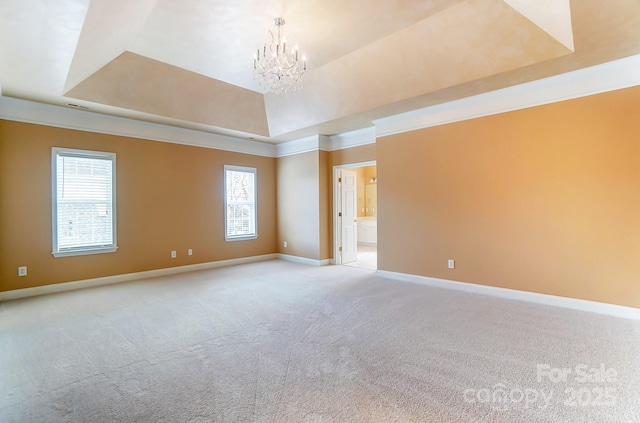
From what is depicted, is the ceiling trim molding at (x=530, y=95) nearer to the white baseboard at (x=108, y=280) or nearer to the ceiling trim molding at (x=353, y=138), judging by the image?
the ceiling trim molding at (x=353, y=138)

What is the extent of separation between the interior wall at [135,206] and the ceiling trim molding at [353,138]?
1789 millimetres

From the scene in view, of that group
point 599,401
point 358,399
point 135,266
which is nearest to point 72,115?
point 135,266

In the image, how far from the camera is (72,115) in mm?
4645

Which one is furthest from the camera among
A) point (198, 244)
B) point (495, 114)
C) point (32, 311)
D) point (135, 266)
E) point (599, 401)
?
point (198, 244)

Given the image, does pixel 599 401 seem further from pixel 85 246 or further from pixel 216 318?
pixel 85 246

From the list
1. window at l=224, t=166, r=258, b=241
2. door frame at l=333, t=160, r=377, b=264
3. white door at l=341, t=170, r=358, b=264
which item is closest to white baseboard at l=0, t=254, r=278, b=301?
window at l=224, t=166, r=258, b=241

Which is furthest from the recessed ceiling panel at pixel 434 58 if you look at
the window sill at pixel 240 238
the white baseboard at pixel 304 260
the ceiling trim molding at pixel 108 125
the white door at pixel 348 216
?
the window sill at pixel 240 238

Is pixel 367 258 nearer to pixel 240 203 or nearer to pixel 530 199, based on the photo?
pixel 240 203

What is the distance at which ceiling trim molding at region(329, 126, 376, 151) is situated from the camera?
592 centimetres

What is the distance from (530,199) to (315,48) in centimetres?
348

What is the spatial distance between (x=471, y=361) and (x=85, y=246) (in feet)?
18.5

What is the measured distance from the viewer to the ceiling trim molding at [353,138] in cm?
592

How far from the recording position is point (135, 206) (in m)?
5.27

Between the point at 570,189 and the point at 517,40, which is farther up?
the point at 517,40
